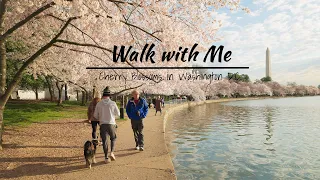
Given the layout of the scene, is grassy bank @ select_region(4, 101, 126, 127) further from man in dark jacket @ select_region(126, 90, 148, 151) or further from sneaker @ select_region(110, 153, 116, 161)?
sneaker @ select_region(110, 153, 116, 161)

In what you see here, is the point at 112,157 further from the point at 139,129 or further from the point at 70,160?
the point at 139,129

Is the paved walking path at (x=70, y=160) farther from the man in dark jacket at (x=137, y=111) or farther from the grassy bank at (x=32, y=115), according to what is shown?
the grassy bank at (x=32, y=115)

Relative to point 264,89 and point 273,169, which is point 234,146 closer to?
point 273,169

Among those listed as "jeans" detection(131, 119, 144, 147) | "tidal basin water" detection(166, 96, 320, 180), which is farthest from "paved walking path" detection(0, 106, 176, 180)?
"tidal basin water" detection(166, 96, 320, 180)

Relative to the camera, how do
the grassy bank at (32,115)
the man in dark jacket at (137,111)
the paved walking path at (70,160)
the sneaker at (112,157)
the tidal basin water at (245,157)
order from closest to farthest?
the paved walking path at (70,160), the sneaker at (112,157), the tidal basin water at (245,157), the man in dark jacket at (137,111), the grassy bank at (32,115)

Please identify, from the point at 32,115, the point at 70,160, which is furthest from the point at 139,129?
the point at 32,115

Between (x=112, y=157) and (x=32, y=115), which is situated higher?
(x=32, y=115)

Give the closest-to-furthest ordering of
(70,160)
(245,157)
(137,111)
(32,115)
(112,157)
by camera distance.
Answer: (112,157) < (70,160) < (137,111) < (245,157) < (32,115)

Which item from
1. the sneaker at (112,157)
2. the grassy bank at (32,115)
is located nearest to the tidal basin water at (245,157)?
the sneaker at (112,157)

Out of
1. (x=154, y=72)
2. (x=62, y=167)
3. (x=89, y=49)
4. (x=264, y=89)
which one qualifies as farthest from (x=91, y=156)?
(x=264, y=89)

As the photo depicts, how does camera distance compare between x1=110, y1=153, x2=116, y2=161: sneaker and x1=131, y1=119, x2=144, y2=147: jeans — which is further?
x1=131, y1=119, x2=144, y2=147: jeans

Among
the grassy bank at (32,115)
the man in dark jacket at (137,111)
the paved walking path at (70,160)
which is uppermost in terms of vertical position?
the man in dark jacket at (137,111)

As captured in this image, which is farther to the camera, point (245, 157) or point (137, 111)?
point (245, 157)

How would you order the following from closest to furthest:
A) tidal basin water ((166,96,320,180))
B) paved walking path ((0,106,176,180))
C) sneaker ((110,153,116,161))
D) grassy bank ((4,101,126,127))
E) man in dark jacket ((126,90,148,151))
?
paved walking path ((0,106,176,180))
sneaker ((110,153,116,161))
tidal basin water ((166,96,320,180))
man in dark jacket ((126,90,148,151))
grassy bank ((4,101,126,127))
